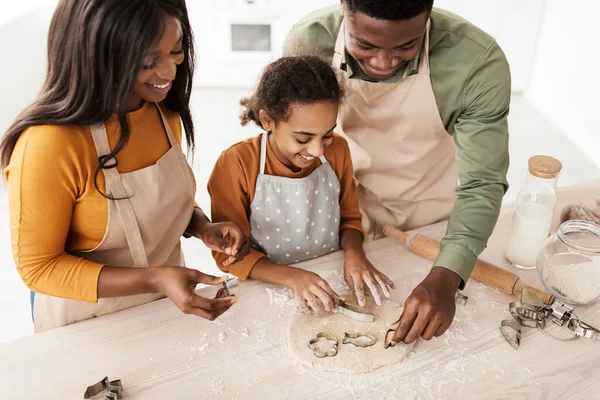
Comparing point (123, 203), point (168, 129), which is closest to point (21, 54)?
point (168, 129)

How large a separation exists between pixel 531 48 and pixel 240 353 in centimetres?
405

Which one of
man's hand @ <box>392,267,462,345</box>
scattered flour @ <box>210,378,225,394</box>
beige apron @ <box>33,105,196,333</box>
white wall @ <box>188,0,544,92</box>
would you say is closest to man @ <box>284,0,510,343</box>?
man's hand @ <box>392,267,462,345</box>

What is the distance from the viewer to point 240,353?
104 centimetres

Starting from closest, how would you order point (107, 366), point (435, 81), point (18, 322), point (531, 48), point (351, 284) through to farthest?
point (107, 366), point (351, 284), point (435, 81), point (18, 322), point (531, 48)

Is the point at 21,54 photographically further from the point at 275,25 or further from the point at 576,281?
the point at 576,281

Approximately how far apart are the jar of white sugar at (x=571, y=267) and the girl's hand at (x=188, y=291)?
0.67 m

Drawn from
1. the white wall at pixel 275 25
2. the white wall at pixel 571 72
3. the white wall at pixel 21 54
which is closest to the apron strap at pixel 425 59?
the white wall at pixel 21 54

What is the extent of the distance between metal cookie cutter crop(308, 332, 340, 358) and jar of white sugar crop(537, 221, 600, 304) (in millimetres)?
484

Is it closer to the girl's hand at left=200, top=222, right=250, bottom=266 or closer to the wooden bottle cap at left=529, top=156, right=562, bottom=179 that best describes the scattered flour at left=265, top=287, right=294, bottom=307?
the girl's hand at left=200, top=222, right=250, bottom=266

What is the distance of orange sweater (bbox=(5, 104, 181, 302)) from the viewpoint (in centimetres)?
98

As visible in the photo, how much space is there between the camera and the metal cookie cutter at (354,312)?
3.70ft

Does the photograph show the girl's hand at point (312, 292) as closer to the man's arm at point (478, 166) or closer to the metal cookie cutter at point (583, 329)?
the man's arm at point (478, 166)

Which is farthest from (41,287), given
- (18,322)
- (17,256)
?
(18,322)

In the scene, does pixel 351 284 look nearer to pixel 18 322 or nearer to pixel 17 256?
pixel 17 256
